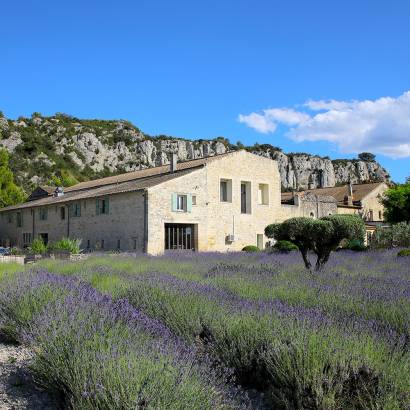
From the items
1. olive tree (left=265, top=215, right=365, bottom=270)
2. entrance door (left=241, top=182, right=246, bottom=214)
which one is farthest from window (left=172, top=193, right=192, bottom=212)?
olive tree (left=265, top=215, right=365, bottom=270)

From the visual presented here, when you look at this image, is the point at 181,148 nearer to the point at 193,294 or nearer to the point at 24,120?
the point at 24,120

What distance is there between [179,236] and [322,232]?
16.2m

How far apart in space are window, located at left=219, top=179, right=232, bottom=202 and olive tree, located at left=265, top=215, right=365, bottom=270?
17.6 m

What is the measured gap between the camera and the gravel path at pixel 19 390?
158 inches

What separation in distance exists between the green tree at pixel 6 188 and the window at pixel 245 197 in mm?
22637

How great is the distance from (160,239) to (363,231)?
15.4m

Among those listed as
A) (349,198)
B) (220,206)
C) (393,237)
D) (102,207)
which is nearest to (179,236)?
(220,206)

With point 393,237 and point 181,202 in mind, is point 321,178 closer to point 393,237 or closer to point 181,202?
point 393,237

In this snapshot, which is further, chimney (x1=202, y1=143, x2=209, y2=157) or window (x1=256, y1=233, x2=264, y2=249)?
chimney (x1=202, y1=143, x2=209, y2=157)

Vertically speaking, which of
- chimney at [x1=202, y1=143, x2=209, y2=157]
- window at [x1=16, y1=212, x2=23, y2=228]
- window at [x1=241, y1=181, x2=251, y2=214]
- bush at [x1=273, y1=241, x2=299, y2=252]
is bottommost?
bush at [x1=273, y1=241, x2=299, y2=252]

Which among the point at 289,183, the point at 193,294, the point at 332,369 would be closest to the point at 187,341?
the point at 193,294

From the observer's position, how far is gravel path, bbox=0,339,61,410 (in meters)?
4.02

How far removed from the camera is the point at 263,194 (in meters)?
34.6

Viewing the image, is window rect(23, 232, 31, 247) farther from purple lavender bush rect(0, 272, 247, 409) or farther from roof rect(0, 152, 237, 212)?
purple lavender bush rect(0, 272, 247, 409)
